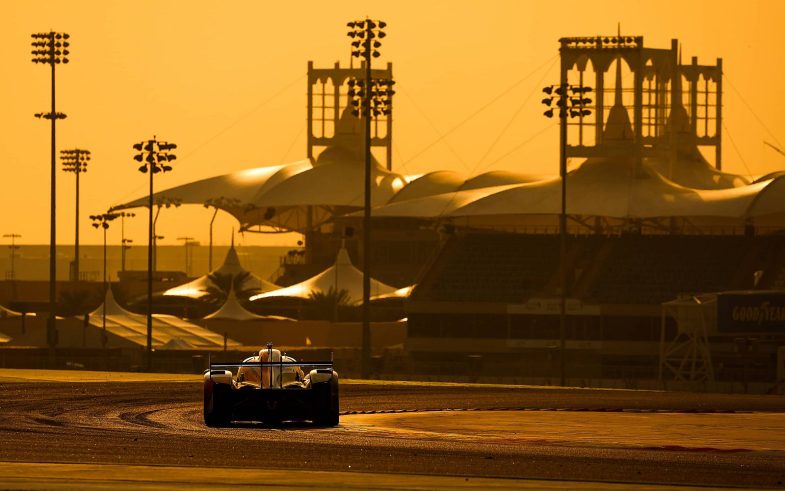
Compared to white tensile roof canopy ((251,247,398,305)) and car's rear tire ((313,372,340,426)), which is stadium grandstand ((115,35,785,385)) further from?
car's rear tire ((313,372,340,426))

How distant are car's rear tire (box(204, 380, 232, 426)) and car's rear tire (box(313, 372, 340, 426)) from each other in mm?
1467

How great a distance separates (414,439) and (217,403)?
3.44m

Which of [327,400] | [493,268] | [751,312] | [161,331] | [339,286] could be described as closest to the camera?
[327,400]

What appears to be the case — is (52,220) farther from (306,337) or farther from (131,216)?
(131,216)

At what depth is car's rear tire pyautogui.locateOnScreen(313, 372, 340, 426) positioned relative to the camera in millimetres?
29297

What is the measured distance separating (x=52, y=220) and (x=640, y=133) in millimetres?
52948

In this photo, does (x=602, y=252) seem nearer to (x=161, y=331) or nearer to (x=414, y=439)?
(x=161, y=331)

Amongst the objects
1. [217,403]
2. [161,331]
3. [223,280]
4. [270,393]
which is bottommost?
[161,331]

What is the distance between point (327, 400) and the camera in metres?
29.6

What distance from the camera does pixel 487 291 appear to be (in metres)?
97.8

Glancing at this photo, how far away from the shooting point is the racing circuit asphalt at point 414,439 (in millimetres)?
22766

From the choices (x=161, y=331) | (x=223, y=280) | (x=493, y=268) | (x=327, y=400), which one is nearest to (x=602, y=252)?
(x=493, y=268)

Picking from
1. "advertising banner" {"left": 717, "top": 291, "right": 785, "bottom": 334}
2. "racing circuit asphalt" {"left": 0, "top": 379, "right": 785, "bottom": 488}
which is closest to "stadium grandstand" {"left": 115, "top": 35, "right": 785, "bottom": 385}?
"advertising banner" {"left": 717, "top": 291, "right": 785, "bottom": 334}


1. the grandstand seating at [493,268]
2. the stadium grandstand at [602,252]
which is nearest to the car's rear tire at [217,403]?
the stadium grandstand at [602,252]
